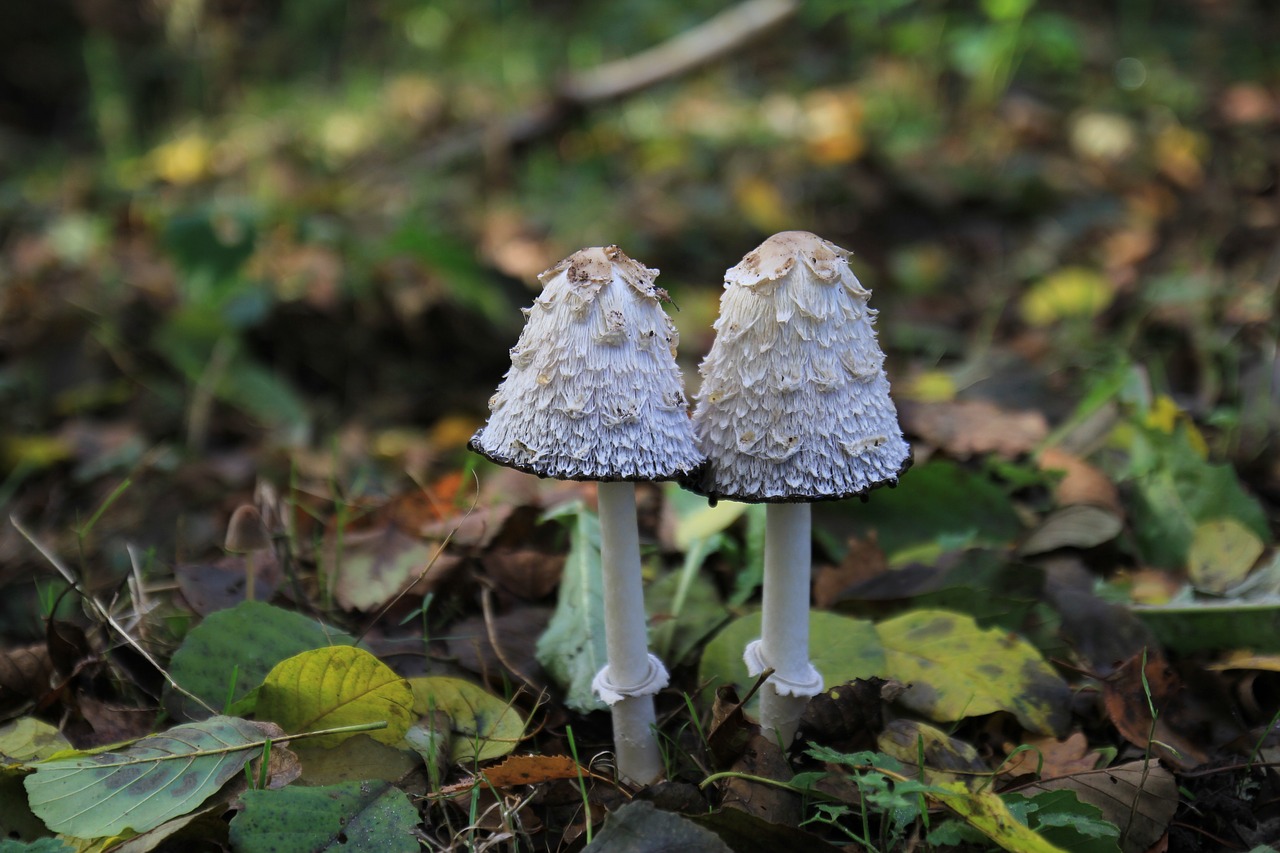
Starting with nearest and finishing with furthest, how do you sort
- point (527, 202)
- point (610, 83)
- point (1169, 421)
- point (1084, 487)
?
1. point (1084, 487)
2. point (1169, 421)
3. point (527, 202)
4. point (610, 83)

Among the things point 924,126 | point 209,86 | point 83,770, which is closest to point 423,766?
point 83,770

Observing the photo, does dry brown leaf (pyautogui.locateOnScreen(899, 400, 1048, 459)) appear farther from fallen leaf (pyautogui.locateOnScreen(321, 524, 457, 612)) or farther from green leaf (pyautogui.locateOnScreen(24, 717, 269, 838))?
green leaf (pyautogui.locateOnScreen(24, 717, 269, 838))

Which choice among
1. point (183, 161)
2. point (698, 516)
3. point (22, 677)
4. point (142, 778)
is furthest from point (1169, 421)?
point (183, 161)

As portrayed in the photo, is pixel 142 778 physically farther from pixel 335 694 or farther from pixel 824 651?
pixel 824 651

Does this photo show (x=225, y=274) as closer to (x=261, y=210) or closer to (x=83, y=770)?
(x=261, y=210)

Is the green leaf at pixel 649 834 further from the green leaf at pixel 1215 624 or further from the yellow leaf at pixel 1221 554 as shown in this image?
the yellow leaf at pixel 1221 554
